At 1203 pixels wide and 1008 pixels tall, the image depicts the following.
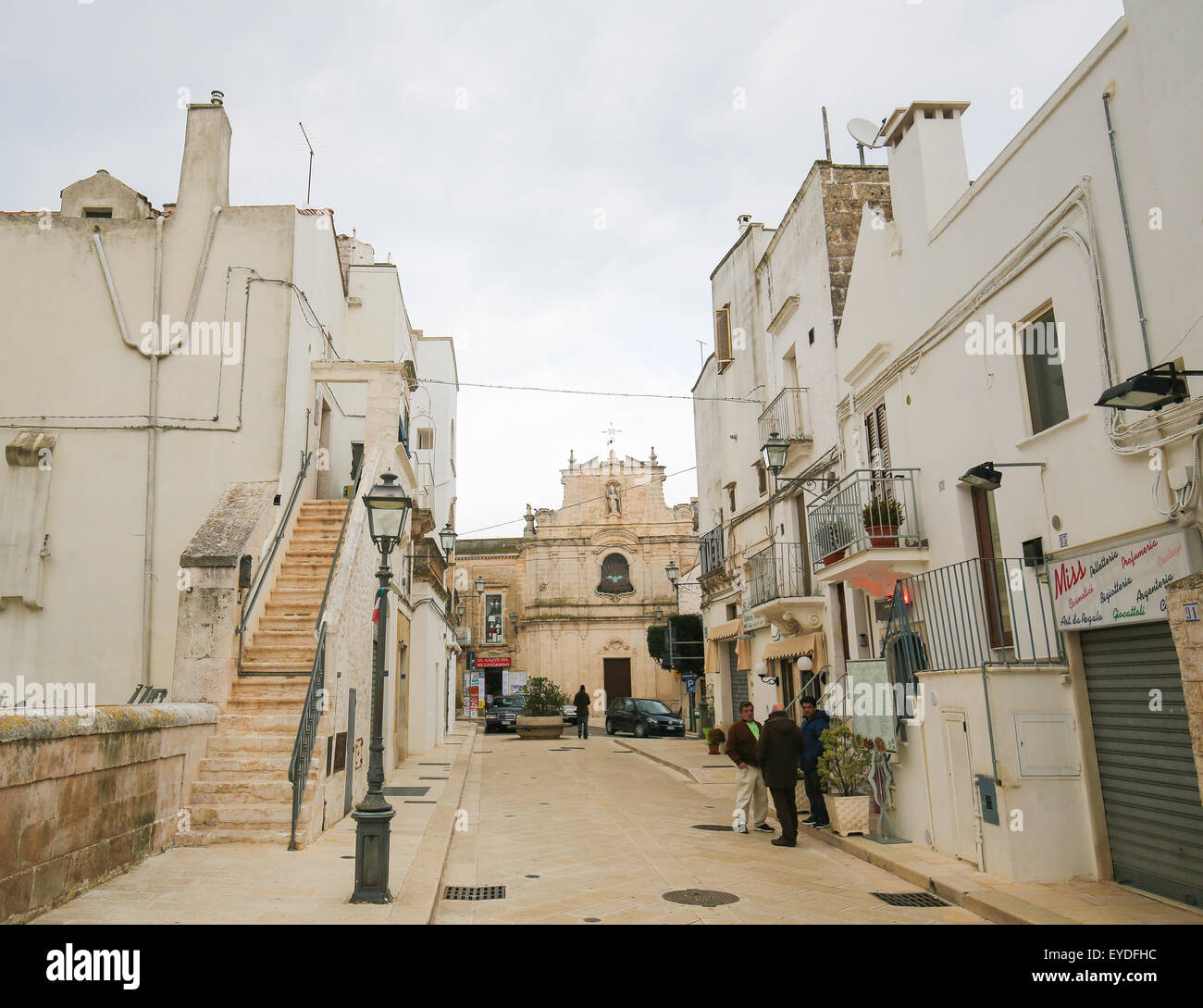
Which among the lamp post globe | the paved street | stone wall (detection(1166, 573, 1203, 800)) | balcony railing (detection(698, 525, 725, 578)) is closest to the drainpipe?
stone wall (detection(1166, 573, 1203, 800))

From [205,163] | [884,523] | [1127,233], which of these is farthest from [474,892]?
[205,163]

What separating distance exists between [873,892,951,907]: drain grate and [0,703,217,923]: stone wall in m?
6.19

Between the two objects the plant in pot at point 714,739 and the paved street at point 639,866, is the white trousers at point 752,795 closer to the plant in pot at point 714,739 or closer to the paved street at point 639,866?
the paved street at point 639,866

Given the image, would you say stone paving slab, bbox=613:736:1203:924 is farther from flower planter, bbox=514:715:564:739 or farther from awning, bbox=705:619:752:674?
flower planter, bbox=514:715:564:739

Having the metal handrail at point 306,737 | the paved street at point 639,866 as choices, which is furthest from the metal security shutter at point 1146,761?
the metal handrail at point 306,737

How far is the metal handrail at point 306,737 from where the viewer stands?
8664 millimetres

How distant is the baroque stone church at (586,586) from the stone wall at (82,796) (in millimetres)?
38048

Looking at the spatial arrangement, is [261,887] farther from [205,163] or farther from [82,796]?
[205,163]

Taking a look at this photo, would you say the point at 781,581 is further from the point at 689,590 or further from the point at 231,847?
the point at 689,590

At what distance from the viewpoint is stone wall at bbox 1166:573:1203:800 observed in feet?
18.3

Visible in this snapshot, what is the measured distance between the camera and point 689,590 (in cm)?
4328

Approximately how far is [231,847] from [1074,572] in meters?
7.94
